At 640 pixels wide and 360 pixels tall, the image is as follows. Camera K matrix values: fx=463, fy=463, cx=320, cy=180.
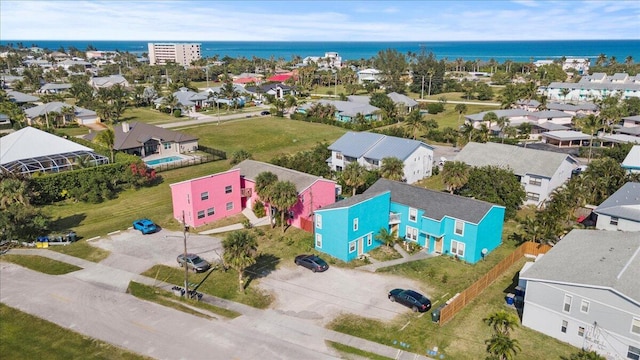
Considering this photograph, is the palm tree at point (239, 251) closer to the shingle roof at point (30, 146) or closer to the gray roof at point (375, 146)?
the gray roof at point (375, 146)

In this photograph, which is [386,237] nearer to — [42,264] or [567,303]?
[567,303]

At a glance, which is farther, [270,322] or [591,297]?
[270,322]

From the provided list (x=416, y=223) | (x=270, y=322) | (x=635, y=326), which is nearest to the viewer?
(x=635, y=326)

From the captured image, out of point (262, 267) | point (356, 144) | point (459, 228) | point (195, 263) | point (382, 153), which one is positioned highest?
point (356, 144)

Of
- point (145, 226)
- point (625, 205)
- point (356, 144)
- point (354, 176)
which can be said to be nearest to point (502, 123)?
point (356, 144)

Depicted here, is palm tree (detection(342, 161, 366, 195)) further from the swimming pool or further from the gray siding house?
the swimming pool

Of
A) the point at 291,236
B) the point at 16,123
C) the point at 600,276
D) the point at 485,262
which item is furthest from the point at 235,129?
the point at 600,276

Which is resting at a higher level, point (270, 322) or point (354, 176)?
point (354, 176)

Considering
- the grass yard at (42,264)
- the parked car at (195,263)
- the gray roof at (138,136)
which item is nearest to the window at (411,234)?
the parked car at (195,263)
